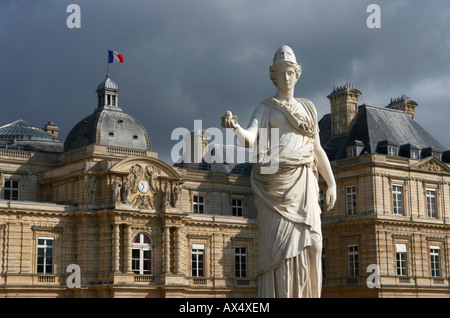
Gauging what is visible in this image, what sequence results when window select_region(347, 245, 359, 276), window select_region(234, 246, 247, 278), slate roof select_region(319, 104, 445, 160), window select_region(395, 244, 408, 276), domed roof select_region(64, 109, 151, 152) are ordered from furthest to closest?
1. slate roof select_region(319, 104, 445, 160)
2. window select_region(234, 246, 247, 278)
3. window select_region(395, 244, 408, 276)
4. window select_region(347, 245, 359, 276)
5. domed roof select_region(64, 109, 151, 152)

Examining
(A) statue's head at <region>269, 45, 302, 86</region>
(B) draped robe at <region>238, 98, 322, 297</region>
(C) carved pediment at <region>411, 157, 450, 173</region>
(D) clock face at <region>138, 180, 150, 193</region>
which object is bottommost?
(B) draped robe at <region>238, 98, 322, 297</region>

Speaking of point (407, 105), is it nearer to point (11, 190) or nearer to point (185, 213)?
point (185, 213)

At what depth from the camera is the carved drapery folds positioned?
46.5 m

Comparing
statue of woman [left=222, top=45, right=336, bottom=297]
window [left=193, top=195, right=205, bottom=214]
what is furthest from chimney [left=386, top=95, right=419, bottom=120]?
statue of woman [left=222, top=45, right=336, bottom=297]

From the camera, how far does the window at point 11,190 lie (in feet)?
165

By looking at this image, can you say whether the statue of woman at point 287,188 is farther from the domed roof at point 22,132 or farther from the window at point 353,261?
the domed roof at point 22,132

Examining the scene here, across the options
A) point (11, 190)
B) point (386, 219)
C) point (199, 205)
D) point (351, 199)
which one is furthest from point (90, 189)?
point (386, 219)

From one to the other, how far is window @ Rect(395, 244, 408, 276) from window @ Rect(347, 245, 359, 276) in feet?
8.51

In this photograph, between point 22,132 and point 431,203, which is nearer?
point 431,203

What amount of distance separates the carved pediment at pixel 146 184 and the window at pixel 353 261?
11.9 metres

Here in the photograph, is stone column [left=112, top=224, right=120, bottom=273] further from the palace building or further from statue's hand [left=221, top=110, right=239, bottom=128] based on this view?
statue's hand [left=221, top=110, right=239, bottom=128]

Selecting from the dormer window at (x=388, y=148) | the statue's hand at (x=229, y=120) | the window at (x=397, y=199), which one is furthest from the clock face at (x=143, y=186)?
the statue's hand at (x=229, y=120)

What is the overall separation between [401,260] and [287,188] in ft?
142

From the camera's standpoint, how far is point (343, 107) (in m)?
57.6
